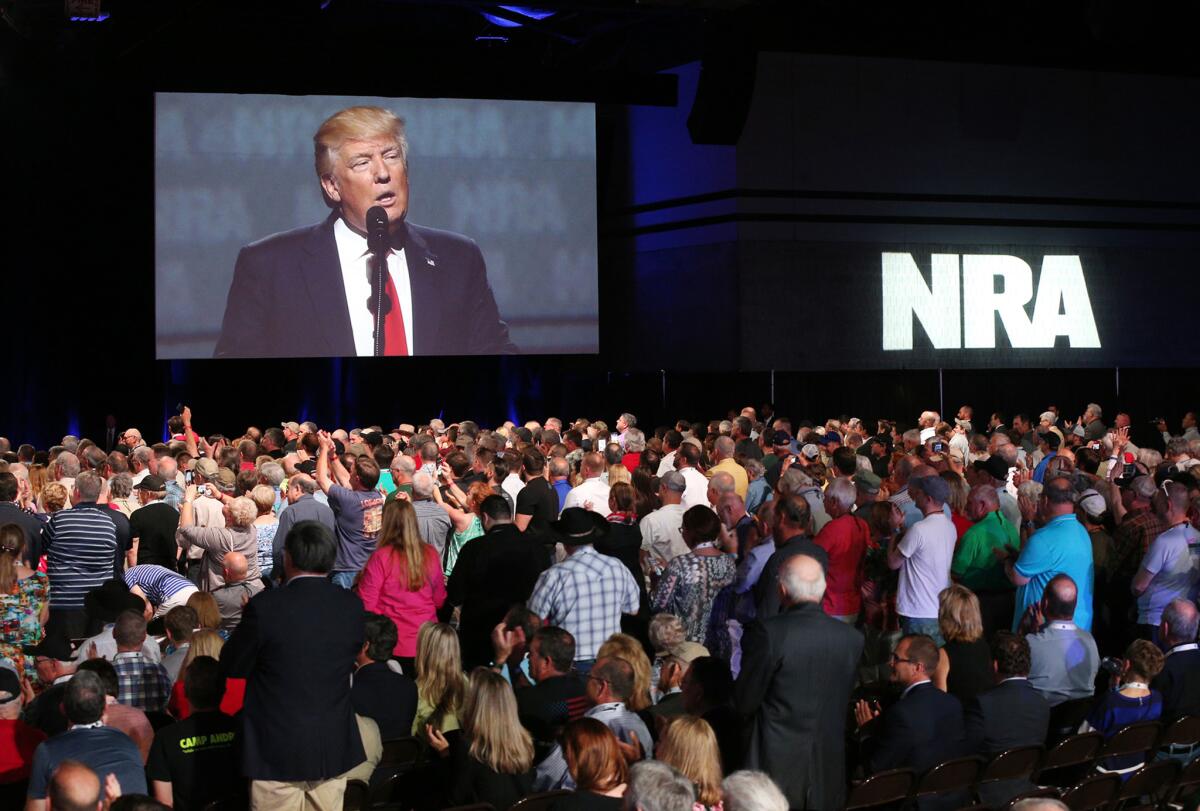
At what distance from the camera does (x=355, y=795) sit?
5.00 m

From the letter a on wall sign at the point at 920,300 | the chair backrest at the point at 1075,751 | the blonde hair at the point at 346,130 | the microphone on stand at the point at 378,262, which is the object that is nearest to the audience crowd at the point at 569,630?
the chair backrest at the point at 1075,751

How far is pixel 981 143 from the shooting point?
21.5 metres

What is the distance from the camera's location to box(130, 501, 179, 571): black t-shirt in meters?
8.49

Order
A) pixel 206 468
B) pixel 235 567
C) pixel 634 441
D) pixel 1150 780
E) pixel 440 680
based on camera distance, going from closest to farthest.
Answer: pixel 1150 780 → pixel 440 680 → pixel 235 567 → pixel 206 468 → pixel 634 441

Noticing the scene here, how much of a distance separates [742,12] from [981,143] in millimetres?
5846

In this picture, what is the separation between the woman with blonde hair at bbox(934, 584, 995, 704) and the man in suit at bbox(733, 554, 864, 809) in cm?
129

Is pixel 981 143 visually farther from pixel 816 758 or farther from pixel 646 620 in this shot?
pixel 816 758

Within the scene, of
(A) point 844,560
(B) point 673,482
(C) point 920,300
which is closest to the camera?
(A) point 844,560

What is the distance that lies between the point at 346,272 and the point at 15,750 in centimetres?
1338

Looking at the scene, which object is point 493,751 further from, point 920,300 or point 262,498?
point 920,300

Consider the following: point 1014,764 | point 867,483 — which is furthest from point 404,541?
point 867,483

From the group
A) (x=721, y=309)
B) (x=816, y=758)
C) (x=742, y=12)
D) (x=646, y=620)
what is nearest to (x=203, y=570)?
(x=646, y=620)

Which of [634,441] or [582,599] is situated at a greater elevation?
[634,441]

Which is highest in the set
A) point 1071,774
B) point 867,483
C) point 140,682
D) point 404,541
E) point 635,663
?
point 867,483
